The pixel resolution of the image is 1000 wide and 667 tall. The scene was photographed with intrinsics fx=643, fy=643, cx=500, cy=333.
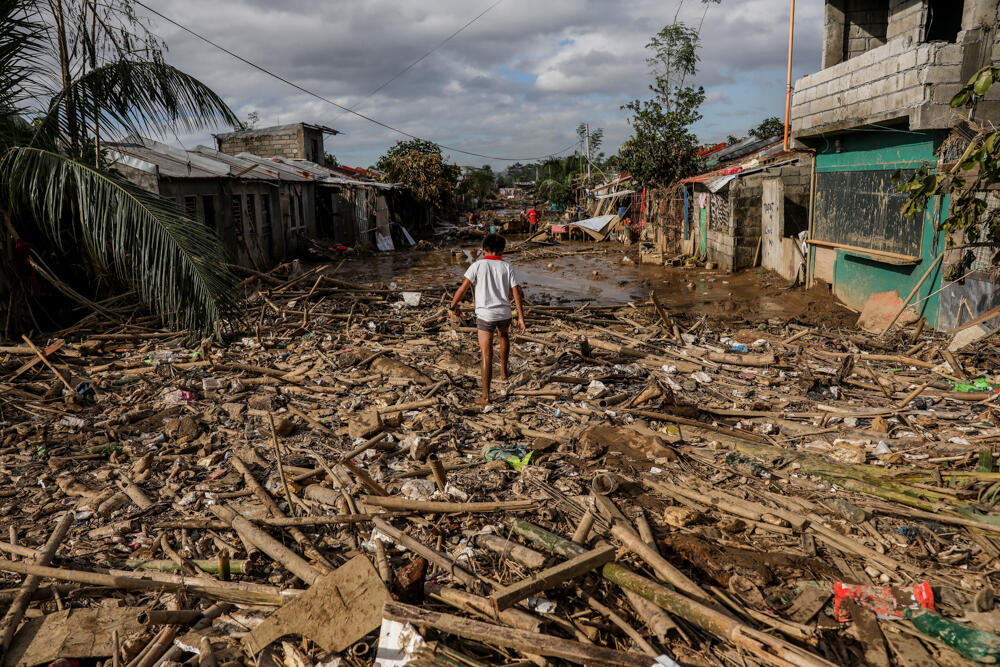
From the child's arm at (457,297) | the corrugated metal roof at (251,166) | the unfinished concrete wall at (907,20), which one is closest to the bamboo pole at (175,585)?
the child's arm at (457,297)

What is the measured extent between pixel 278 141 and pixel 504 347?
99.0ft

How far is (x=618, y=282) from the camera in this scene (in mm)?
17344

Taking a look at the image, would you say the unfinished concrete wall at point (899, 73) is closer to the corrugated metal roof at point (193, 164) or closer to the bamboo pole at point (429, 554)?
the bamboo pole at point (429, 554)

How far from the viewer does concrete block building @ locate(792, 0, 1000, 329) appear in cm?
905

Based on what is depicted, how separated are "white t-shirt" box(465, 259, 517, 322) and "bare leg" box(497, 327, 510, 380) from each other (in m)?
0.27

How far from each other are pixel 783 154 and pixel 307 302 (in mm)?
13340

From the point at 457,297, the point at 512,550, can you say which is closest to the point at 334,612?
the point at 512,550

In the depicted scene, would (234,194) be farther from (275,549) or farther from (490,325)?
(275,549)

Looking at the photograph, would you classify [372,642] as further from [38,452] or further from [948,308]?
[948,308]

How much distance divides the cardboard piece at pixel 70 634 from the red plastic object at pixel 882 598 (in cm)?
364

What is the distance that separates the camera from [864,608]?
3332 millimetres

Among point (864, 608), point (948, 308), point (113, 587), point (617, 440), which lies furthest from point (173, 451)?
point (948, 308)

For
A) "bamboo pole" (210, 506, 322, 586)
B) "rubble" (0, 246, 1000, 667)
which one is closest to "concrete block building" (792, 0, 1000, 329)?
"rubble" (0, 246, 1000, 667)

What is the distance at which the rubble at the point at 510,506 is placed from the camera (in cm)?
316
